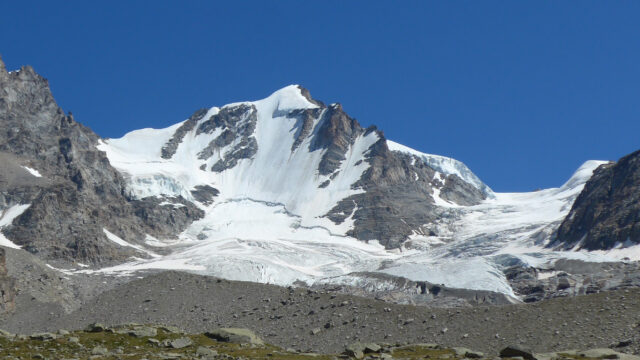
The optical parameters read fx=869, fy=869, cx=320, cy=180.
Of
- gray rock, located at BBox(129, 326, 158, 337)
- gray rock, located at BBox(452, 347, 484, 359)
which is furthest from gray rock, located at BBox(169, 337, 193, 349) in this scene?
gray rock, located at BBox(452, 347, 484, 359)

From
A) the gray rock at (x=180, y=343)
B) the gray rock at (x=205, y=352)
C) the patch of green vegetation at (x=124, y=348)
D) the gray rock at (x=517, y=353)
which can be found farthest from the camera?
the gray rock at (x=180, y=343)

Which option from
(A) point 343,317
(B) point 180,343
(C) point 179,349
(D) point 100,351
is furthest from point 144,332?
(A) point 343,317

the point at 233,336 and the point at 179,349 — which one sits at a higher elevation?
the point at 233,336

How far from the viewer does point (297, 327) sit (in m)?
95.4

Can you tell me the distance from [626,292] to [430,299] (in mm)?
106723

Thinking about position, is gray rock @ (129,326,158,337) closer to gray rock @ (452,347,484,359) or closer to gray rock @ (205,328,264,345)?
gray rock @ (205,328,264,345)

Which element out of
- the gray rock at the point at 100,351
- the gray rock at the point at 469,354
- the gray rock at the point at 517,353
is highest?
the gray rock at the point at 517,353

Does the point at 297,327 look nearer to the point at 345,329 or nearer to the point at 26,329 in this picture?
the point at 345,329

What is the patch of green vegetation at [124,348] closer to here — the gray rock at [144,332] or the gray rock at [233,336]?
the gray rock at [144,332]

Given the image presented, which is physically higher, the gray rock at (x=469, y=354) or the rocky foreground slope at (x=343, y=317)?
the rocky foreground slope at (x=343, y=317)

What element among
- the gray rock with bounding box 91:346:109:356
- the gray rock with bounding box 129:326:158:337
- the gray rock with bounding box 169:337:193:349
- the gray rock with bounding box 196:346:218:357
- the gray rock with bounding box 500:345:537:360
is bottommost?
the gray rock with bounding box 91:346:109:356

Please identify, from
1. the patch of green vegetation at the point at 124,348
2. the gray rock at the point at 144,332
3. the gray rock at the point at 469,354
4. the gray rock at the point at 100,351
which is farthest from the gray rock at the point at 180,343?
the gray rock at the point at 469,354

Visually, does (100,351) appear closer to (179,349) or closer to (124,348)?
(124,348)

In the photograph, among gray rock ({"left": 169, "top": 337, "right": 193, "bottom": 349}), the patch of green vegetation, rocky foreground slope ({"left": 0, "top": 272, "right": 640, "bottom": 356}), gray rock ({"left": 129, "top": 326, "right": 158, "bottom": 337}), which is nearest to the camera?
the patch of green vegetation
